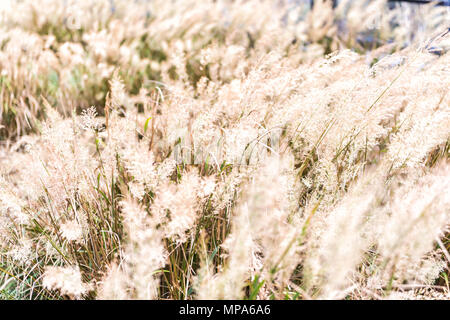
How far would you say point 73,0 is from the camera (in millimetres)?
3746

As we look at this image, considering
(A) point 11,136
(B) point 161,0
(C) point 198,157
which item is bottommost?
(A) point 11,136

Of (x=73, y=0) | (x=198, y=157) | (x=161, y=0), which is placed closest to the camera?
(x=198, y=157)

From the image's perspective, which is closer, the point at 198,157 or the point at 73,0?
the point at 198,157

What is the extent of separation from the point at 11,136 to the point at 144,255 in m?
2.51

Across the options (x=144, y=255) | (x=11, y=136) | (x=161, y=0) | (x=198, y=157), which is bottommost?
(x=11, y=136)

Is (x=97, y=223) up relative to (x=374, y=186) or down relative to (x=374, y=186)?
down

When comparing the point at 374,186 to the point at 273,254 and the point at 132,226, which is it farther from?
the point at 132,226

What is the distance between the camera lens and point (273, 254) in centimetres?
88
